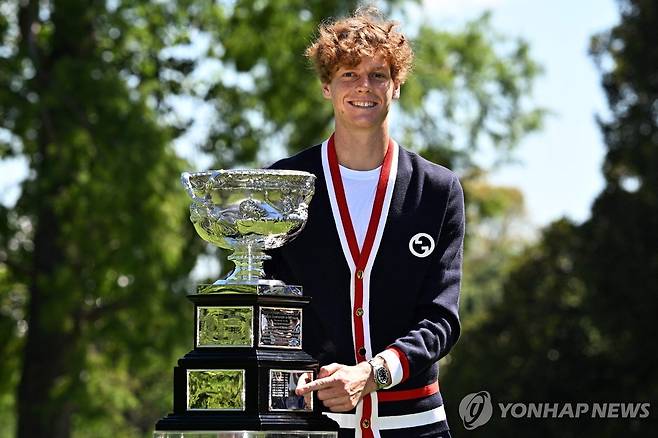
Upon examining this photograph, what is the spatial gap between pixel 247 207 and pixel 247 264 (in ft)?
0.62

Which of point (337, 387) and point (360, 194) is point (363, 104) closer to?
point (360, 194)

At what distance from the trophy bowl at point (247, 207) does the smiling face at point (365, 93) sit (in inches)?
13.9

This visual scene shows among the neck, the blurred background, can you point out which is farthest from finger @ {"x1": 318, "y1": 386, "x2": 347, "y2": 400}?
the blurred background

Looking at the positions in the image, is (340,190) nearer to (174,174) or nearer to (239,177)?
(239,177)

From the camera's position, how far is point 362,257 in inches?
201

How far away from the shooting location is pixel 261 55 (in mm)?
24609

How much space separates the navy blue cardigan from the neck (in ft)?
0.21

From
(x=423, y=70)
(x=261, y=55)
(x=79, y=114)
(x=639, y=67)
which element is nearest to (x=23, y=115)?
(x=79, y=114)

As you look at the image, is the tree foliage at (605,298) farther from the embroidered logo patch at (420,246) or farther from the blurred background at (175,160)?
the embroidered logo patch at (420,246)

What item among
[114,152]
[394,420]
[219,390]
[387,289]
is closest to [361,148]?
[387,289]

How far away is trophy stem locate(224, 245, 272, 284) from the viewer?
4.87 metres

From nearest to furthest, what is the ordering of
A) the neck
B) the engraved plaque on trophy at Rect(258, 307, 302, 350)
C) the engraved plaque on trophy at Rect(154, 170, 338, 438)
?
1. the engraved plaque on trophy at Rect(154, 170, 338, 438)
2. the engraved plaque on trophy at Rect(258, 307, 302, 350)
3. the neck

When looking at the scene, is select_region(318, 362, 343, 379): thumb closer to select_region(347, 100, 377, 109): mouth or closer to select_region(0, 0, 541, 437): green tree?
select_region(347, 100, 377, 109): mouth

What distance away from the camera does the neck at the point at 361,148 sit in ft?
17.2
